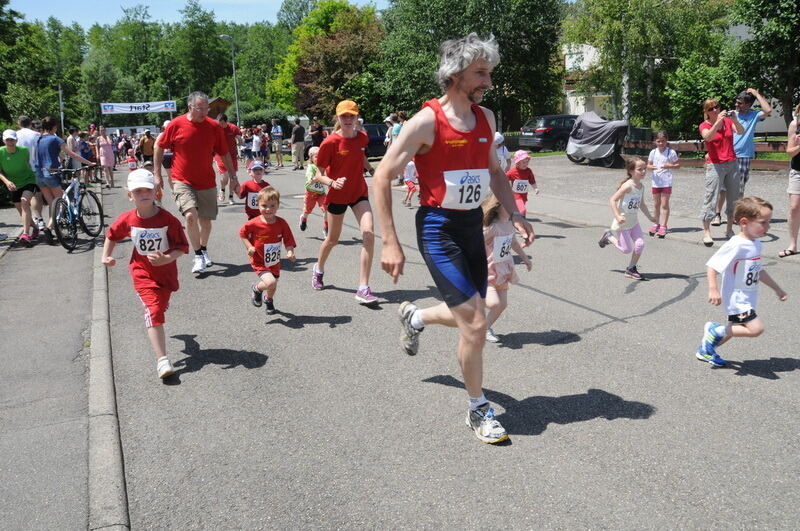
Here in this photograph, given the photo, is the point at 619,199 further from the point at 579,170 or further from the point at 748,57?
the point at 748,57

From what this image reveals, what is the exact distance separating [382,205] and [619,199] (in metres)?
4.89

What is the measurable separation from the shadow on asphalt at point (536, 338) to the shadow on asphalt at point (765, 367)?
1238 millimetres

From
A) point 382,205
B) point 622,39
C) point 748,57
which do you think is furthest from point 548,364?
point 622,39

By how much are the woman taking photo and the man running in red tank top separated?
704 cm

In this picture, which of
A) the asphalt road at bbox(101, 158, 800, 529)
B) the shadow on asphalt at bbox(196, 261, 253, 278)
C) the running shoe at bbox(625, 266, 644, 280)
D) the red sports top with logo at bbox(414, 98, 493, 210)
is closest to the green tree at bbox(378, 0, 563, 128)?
the shadow on asphalt at bbox(196, 261, 253, 278)

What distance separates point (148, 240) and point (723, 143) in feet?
26.9

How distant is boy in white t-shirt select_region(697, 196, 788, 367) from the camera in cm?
484

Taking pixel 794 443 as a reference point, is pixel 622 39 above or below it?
above

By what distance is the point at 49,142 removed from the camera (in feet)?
34.9

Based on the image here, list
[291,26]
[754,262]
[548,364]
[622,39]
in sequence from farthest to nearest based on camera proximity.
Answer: [291,26] → [622,39] → [548,364] → [754,262]

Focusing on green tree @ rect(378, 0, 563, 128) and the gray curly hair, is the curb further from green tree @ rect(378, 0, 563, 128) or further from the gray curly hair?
green tree @ rect(378, 0, 563, 128)

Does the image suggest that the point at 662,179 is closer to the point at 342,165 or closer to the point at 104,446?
the point at 342,165

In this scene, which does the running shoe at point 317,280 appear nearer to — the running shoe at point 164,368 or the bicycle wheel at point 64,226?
the running shoe at point 164,368

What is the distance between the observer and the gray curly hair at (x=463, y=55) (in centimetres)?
365
